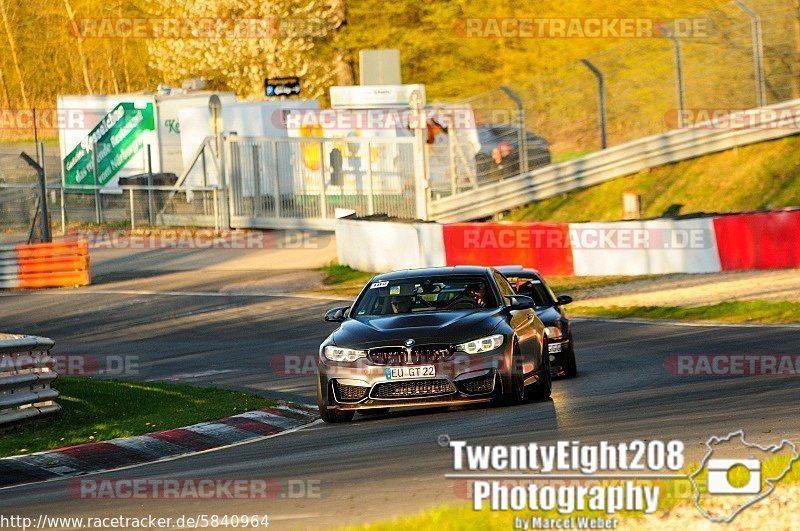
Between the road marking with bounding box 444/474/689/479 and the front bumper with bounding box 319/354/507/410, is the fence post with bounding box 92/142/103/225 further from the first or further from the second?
the road marking with bounding box 444/474/689/479

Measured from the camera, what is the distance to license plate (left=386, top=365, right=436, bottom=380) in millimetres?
14047

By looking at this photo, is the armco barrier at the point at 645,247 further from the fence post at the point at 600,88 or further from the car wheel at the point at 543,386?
the car wheel at the point at 543,386

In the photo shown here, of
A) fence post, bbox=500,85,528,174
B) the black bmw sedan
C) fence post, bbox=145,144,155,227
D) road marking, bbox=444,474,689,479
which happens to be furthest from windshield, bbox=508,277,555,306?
fence post, bbox=145,144,155,227

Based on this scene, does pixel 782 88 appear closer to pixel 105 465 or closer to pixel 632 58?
pixel 632 58

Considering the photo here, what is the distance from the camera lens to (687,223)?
2869 centimetres

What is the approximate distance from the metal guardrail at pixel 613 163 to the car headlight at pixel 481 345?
883 inches

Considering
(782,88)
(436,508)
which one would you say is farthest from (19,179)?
(436,508)

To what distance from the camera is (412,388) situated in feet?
46.3

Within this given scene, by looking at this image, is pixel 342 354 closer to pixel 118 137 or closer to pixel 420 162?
pixel 420 162

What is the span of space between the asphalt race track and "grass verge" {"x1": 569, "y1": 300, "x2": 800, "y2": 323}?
0.91 metres

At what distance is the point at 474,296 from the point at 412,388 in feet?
4.94

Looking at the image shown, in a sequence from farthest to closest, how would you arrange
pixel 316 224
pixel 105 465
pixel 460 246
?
pixel 316 224, pixel 460 246, pixel 105 465

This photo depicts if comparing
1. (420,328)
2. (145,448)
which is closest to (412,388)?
(420,328)

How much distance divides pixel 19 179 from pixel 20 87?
116ft
